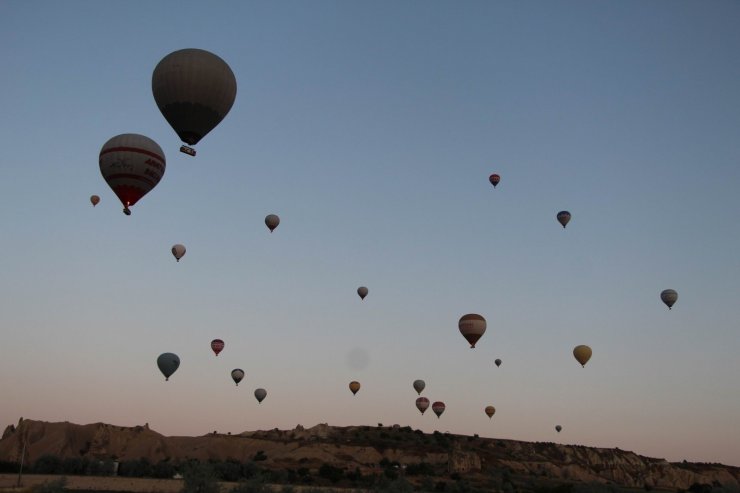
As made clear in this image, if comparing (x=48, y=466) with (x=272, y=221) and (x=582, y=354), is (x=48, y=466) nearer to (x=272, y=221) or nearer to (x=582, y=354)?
(x=272, y=221)

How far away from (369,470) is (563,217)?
119 feet

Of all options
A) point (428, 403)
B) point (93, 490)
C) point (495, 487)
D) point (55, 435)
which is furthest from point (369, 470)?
point (55, 435)

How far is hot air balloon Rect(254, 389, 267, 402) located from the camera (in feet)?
253

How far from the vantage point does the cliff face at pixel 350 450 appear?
8344 centimetres

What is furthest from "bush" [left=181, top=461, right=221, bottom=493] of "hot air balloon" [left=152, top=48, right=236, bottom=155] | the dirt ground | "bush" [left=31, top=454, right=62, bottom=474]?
"bush" [left=31, top=454, right=62, bottom=474]

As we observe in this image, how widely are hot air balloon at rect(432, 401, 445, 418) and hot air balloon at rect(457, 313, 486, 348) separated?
71.2ft

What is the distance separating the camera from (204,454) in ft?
298

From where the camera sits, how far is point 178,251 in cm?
5762

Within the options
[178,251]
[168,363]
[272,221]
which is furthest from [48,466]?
[272,221]

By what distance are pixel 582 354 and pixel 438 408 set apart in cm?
1957

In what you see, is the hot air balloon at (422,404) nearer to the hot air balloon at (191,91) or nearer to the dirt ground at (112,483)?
the dirt ground at (112,483)

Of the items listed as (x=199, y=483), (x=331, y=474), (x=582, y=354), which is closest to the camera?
(x=199, y=483)

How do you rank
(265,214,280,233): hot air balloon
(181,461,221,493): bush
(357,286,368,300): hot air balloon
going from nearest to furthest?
(181,461,221,493): bush < (265,214,280,233): hot air balloon < (357,286,368,300): hot air balloon

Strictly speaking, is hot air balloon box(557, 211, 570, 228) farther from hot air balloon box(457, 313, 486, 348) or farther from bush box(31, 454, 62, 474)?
bush box(31, 454, 62, 474)
